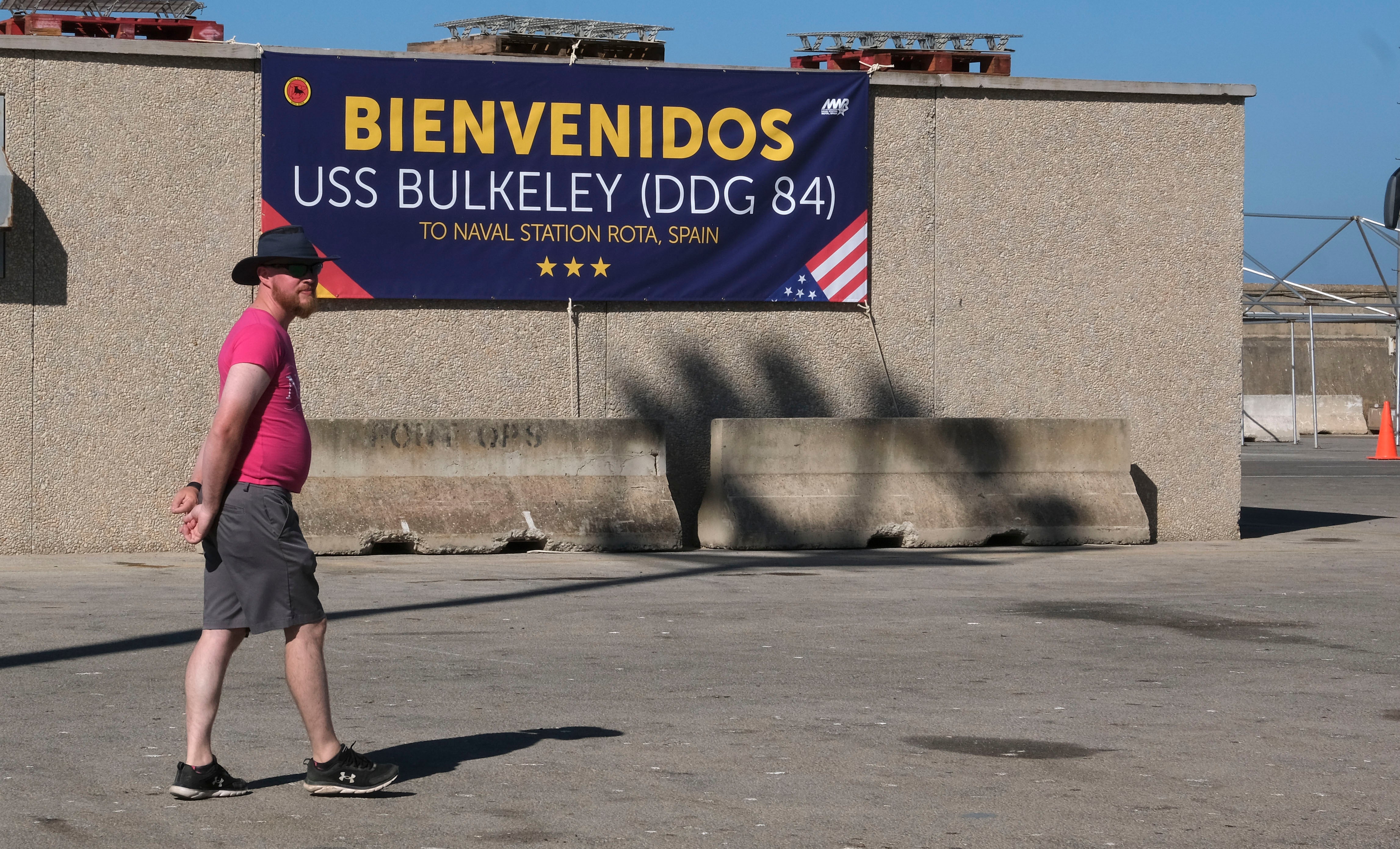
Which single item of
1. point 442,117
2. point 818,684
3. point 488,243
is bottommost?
point 818,684

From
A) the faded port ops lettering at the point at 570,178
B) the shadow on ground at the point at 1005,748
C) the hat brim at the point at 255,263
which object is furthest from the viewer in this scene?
the faded port ops lettering at the point at 570,178

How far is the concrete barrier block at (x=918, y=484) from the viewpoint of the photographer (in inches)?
527

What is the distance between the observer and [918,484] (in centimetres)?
1370

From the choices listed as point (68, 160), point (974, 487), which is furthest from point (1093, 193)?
point (68, 160)

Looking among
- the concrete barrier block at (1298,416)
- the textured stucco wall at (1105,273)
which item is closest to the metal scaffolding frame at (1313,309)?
the concrete barrier block at (1298,416)

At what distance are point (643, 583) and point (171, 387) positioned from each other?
4.25 metres

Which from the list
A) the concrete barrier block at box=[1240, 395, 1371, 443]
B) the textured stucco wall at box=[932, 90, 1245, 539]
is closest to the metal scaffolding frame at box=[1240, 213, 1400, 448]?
the concrete barrier block at box=[1240, 395, 1371, 443]

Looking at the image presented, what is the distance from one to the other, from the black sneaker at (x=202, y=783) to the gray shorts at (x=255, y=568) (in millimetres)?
437

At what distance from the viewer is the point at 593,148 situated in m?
13.8

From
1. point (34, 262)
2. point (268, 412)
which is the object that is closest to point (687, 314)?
point (34, 262)

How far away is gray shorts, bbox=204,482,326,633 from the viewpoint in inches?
207

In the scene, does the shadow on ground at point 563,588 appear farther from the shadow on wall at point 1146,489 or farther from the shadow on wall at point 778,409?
the shadow on wall at point 1146,489

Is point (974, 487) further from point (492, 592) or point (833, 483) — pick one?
point (492, 592)

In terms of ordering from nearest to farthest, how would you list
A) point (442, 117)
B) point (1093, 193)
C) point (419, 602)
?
point (419, 602) → point (442, 117) → point (1093, 193)
